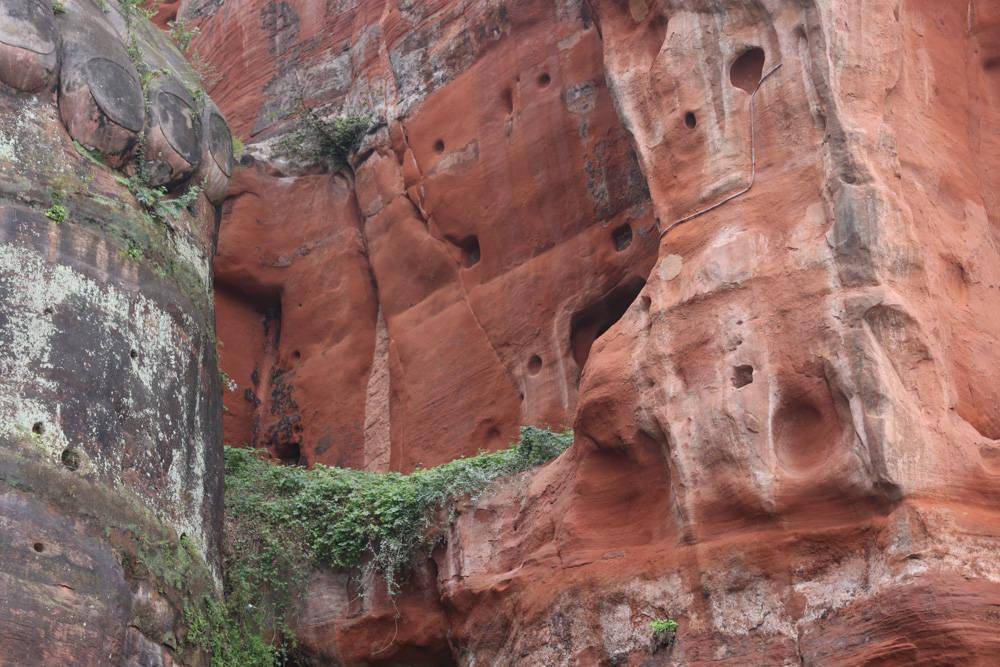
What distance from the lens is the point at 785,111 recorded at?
12836mm

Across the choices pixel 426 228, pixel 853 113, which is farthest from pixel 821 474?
pixel 426 228

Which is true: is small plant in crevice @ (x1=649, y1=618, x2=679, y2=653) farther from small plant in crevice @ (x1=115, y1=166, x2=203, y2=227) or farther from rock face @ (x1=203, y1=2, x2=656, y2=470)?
small plant in crevice @ (x1=115, y1=166, x2=203, y2=227)

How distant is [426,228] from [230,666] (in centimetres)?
684

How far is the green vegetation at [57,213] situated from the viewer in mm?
13078

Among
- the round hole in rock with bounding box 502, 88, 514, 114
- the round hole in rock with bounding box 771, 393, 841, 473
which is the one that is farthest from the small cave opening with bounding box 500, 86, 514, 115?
the round hole in rock with bounding box 771, 393, 841, 473

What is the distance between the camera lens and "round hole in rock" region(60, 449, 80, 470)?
12078mm

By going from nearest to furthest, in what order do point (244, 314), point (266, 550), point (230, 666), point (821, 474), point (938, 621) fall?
1. point (938, 621)
2. point (821, 474)
3. point (230, 666)
4. point (266, 550)
5. point (244, 314)

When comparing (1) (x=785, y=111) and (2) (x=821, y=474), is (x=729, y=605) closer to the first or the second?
(2) (x=821, y=474)

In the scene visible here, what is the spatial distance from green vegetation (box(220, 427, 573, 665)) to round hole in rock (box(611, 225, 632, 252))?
2.73 meters

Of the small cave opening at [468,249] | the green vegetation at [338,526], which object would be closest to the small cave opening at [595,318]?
the small cave opening at [468,249]

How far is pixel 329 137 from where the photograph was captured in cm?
2009

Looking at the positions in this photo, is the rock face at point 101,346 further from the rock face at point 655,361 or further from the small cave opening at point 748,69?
the small cave opening at point 748,69

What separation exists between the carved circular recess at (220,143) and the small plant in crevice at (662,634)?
21.5ft

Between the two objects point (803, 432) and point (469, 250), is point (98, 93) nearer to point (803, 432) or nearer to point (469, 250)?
point (469, 250)
